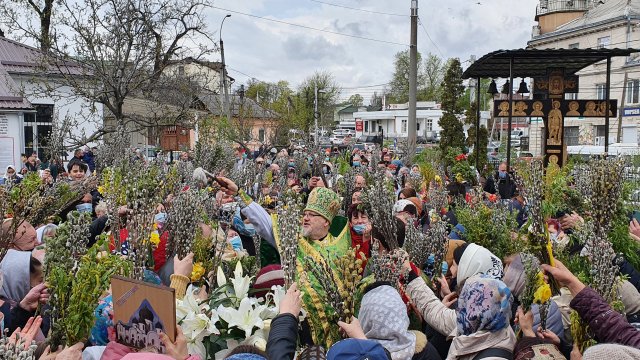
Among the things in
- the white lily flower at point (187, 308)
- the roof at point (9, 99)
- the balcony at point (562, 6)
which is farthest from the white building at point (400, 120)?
the white lily flower at point (187, 308)

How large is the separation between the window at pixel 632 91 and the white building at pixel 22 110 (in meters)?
32.8

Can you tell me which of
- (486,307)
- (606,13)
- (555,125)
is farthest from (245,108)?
(486,307)

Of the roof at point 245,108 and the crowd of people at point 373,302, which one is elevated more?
the roof at point 245,108

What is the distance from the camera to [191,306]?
3.31 meters

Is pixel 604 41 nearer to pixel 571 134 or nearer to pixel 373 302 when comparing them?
pixel 571 134

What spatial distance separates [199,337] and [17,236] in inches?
95.0

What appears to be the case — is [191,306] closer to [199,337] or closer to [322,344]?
[199,337]

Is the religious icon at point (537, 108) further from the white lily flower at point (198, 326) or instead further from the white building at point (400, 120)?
the white building at point (400, 120)

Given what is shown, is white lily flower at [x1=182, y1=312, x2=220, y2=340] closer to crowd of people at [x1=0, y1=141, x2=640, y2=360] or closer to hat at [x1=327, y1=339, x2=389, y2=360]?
crowd of people at [x1=0, y1=141, x2=640, y2=360]

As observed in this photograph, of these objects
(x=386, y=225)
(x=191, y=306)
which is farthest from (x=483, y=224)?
(x=191, y=306)

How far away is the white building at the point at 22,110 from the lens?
1897 centimetres

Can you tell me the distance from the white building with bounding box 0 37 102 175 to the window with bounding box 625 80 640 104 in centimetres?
3284

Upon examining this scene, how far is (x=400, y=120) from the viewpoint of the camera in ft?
241

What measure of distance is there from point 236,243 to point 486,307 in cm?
319
